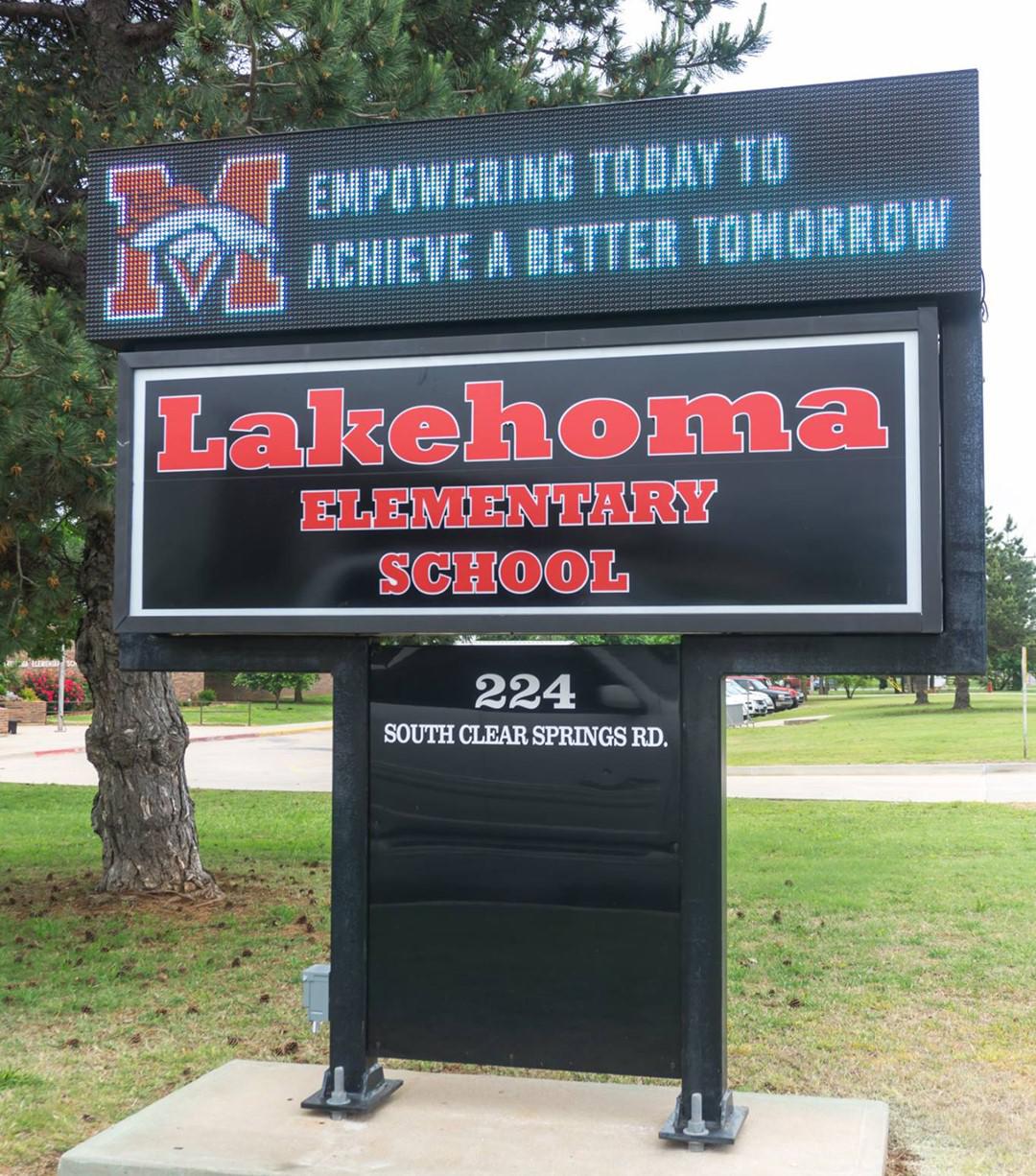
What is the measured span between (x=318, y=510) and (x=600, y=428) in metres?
1.17

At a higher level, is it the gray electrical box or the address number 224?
the address number 224

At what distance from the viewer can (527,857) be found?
541 cm

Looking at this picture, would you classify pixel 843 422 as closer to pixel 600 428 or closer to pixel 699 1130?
pixel 600 428

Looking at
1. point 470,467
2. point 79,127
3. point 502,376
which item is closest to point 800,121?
point 502,376

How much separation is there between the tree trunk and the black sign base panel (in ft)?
20.0

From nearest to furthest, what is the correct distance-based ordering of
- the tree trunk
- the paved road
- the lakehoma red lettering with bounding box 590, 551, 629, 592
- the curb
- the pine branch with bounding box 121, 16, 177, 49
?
the lakehoma red lettering with bounding box 590, 551, 629, 592 → the tree trunk → the pine branch with bounding box 121, 16, 177, 49 → the paved road → the curb

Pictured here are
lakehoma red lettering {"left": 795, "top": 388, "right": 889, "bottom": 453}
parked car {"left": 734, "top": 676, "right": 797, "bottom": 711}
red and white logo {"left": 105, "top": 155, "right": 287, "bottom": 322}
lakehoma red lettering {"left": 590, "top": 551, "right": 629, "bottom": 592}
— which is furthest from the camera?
parked car {"left": 734, "top": 676, "right": 797, "bottom": 711}

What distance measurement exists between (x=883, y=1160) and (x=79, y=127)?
803 centimetres

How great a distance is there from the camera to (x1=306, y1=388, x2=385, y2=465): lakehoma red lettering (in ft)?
17.7

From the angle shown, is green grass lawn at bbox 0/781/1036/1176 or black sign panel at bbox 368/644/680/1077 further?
green grass lawn at bbox 0/781/1036/1176

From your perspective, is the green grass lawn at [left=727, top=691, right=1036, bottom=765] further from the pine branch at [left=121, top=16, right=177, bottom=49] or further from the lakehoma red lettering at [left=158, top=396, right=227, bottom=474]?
the lakehoma red lettering at [left=158, top=396, right=227, bottom=474]

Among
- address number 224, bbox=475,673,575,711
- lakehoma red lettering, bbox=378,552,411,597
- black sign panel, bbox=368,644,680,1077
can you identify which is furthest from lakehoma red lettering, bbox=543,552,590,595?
lakehoma red lettering, bbox=378,552,411,597

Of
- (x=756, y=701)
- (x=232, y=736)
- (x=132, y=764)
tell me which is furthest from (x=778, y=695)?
(x=132, y=764)

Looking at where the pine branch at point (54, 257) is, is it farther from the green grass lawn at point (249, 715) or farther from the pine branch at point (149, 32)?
the green grass lawn at point (249, 715)
